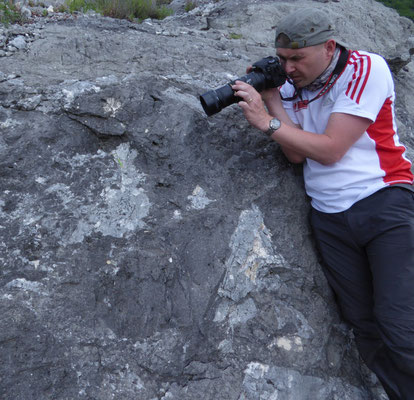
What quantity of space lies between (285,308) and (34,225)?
1.32 metres

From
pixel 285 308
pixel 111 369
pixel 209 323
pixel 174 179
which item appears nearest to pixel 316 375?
pixel 285 308

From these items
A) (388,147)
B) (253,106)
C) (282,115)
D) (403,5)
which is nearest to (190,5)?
(282,115)

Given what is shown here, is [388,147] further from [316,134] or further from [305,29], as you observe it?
[305,29]

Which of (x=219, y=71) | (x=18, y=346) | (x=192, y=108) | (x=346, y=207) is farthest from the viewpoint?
(x=219, y=71)

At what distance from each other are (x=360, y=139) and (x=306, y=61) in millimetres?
501

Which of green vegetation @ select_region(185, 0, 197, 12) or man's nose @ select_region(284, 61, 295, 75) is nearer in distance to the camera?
man's nose @ select_region(284, 61, 295, 75)

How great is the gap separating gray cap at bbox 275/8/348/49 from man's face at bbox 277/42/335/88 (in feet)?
0.11

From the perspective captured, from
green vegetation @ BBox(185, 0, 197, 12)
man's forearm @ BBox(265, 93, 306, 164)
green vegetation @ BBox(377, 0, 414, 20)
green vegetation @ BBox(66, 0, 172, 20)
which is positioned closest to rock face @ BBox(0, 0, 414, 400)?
man's forearm @ BBox(265, 93, 306, 164)

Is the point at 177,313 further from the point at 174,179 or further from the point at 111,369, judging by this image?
the point at 174,179

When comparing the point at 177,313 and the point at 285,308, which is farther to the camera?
the point at 285,308

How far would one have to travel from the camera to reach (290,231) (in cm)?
243

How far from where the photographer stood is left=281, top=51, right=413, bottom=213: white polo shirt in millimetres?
2186

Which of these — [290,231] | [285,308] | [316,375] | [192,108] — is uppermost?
[192,108]

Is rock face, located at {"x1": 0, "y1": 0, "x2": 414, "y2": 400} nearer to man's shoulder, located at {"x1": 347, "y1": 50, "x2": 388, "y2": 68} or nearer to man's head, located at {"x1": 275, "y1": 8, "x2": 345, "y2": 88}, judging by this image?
man's head, located at {"x1": 275, "y1": 8, "x2": 345, "y2": 88}
